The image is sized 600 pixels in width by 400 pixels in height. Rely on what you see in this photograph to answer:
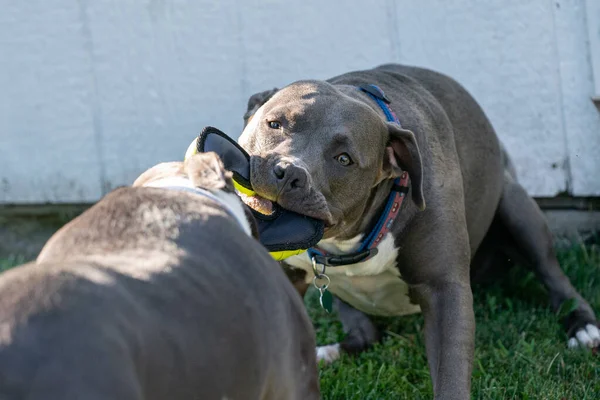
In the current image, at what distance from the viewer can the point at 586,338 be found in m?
4.67

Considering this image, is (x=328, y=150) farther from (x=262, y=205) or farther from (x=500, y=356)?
(x=500, y=356)

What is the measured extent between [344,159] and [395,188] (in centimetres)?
40

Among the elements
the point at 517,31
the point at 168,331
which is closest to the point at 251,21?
the point at 517,31

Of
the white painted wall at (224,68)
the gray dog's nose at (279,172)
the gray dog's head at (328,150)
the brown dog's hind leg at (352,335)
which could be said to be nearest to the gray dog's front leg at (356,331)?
the brown dog's hind leg at (352,335)

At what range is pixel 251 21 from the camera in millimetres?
5988

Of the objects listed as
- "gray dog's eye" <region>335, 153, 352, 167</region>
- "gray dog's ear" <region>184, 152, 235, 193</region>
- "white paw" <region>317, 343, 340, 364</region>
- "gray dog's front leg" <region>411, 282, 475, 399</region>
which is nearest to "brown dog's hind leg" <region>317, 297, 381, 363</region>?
"white paw" <region>317, 343, 340, 364</region>

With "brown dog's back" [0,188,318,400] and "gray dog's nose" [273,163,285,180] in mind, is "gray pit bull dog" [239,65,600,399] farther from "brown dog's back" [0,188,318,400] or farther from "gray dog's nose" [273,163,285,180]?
"brown dog's back" [0,188,318,400]

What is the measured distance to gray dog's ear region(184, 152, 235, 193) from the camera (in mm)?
2490

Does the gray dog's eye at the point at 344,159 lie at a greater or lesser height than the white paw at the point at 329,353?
greater

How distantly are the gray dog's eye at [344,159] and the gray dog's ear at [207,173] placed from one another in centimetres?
131

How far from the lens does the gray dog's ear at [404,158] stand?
3969 mm

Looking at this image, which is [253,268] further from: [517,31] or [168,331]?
[517,31]

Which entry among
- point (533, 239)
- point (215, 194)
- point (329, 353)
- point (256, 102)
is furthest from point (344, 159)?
point (533, 239)

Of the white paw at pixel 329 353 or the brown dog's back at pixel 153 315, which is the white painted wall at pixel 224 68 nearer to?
the white paw at pixel 329 353
